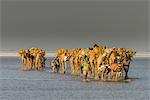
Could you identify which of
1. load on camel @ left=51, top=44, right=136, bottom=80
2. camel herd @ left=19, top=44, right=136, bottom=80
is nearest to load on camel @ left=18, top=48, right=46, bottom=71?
camel herd @ left=19, top=44, right=136, bottom=80

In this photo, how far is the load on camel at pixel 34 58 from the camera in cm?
6303

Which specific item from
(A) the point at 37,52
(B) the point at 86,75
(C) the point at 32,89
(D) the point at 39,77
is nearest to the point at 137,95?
(C) the point at 32,89

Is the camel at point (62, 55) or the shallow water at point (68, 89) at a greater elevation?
the camel at point (62, 55)

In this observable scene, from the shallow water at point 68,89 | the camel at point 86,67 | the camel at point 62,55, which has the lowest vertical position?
the shallow water at point 68,89

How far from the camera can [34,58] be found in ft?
211

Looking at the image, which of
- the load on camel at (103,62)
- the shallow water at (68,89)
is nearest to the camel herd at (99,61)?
the load on camel at (103,62)

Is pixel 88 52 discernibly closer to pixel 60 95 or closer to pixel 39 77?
pixel 39 77

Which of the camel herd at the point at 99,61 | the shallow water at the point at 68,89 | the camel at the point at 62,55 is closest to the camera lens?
the shallow water at the point at 68,89

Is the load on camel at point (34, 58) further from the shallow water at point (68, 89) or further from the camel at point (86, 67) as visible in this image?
the camel at point (86, 67)

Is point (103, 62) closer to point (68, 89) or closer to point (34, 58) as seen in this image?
point (68, 89)

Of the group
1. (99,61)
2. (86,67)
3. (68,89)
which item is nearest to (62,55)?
(86,67)

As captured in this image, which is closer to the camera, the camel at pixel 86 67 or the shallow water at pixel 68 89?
the shallow water at pixel 68 89

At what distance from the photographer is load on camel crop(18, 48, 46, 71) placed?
63.0 m

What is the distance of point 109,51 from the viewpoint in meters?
52.2
